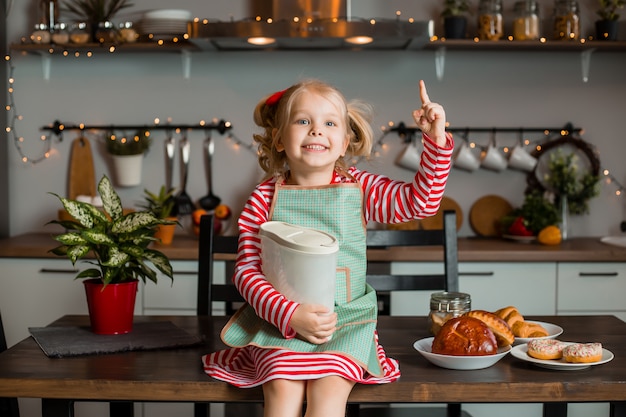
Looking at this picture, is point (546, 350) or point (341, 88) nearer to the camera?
point (546, 350)

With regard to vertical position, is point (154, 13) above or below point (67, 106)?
above

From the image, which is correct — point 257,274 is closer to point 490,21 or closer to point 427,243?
point 427,243

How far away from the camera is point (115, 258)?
1630mm

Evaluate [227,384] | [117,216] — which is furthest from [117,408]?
[227,384]

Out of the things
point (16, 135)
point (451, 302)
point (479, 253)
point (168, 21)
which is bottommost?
point (479, 253)

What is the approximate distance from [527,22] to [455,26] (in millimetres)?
295

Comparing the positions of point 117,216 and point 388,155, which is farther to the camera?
point 388,155

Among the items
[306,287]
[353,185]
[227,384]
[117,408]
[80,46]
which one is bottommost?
[117,408]

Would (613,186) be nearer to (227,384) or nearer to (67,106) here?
(67,106)

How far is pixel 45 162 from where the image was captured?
3.65m

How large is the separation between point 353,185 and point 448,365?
37 cm

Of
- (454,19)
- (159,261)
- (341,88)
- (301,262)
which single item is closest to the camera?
(301,262)

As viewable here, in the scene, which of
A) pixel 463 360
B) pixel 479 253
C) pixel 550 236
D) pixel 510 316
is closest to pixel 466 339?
pixel 463 360

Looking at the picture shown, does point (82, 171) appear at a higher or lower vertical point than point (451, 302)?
higher
